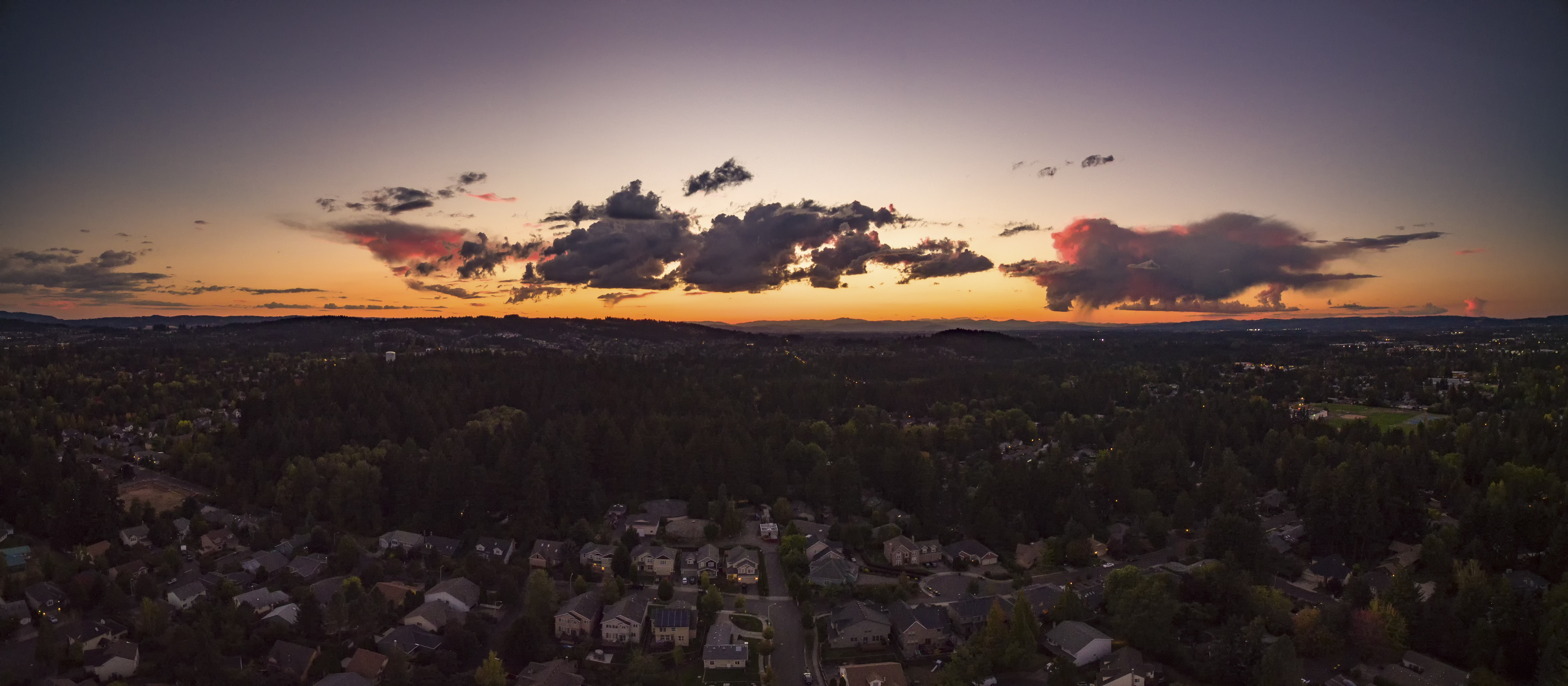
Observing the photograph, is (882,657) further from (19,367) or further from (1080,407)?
(19,367)

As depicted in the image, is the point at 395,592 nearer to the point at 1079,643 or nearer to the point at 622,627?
the point at 622,627

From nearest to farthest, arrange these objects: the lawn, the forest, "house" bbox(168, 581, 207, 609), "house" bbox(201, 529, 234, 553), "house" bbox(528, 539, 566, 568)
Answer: the forest
"house" bbox(168, 581, 207, 609)
"house" bbox(528, 539, 566, 568)
"house" bbox(201, 529, 234, 553)
the lawn

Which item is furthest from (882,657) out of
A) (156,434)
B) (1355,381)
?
(1355,381)

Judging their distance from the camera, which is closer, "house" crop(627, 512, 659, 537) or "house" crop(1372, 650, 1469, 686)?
"house" crop(1372, 650, 1469, 686)

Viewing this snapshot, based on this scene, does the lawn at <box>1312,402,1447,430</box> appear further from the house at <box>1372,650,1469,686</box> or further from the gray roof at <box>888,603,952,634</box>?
the gray roof at <box>888,603,952,634</box>

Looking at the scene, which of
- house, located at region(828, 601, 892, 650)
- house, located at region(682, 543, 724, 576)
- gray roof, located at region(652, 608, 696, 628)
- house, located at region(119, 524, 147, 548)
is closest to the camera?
house, located at region(828, 601, 892, 650)

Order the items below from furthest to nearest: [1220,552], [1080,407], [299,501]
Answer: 1. [1080,407]
2. [299,501]
3. [1220,552]

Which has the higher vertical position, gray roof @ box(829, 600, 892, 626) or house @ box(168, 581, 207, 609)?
house @ box(168, 581, 207, 609)

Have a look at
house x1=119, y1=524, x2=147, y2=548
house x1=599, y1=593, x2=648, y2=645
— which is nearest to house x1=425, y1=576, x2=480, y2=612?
house x1=599, y1=593, x2=648, y2=645
